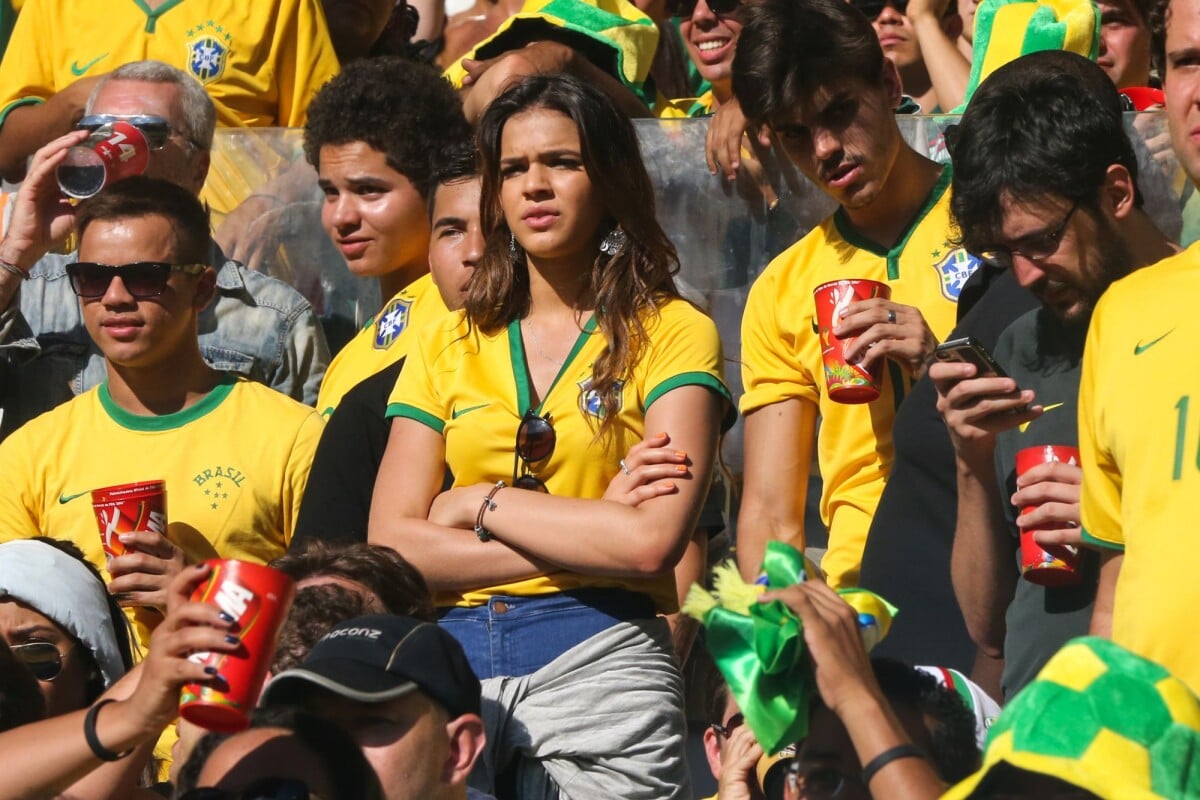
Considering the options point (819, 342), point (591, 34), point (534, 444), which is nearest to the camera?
point (534, 444)

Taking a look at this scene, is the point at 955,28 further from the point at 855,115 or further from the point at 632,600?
the point at 632,600

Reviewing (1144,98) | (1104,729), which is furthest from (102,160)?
(1104,729)

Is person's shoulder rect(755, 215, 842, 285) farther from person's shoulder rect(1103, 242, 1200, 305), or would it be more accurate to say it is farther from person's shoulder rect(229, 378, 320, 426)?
person's shoulder rect(1103, 242, 1200, 305)

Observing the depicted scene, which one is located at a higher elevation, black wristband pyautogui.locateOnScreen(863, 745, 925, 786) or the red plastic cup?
the red plastic cup

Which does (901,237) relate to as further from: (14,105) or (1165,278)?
(14,105)

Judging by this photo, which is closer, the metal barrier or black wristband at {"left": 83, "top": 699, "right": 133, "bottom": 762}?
black wristband at {"left": 83, "top": 699, "right": 133, "bottom": 762}

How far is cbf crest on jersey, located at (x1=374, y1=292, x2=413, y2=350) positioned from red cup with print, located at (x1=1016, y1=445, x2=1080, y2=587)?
2.32 metres

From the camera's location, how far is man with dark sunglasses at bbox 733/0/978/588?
493 cm

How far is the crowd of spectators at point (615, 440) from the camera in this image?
311 cm

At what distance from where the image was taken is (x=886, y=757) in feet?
→ 9.34

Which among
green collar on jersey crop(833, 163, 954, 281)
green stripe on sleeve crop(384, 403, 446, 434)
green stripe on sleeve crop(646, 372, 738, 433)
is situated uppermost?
green collar on jersey crop(833, 163, 954, 281)

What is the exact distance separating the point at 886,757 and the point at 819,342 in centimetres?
217

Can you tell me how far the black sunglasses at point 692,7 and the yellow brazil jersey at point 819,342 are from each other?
157cm

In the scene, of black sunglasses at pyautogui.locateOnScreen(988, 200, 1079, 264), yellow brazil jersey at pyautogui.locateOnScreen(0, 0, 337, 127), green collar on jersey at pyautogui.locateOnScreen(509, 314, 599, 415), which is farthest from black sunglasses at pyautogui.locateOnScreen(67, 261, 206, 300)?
black sunglasses at pyautogui.locateOnScreen(988, 200, 1079, 264)
